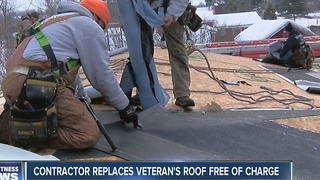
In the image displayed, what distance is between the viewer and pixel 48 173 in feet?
7.36

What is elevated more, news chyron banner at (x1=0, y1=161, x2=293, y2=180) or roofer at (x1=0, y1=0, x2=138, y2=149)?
roofer at (x1=0, y1=0, x2=138, y2=149)

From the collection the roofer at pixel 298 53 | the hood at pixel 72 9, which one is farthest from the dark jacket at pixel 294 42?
the hood at pixel 72 9

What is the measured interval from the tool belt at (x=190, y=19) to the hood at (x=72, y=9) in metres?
1.34

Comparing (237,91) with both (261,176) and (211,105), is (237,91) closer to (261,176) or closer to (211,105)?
(211,105)

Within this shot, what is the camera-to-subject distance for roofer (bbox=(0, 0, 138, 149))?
9.30 ft

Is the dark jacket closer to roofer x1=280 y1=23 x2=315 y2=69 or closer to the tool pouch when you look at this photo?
roofer x1=280 y1=23 x2=315 y2=69

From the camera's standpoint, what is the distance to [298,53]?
8.05 meters

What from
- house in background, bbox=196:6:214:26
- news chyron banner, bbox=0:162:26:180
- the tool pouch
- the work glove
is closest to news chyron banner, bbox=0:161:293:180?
news chyron banner, bbox=0:162:26:180

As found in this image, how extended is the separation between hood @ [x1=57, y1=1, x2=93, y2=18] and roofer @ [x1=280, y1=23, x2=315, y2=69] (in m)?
5.57

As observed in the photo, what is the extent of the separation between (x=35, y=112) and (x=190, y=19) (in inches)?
87.0

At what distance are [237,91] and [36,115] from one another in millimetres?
2984

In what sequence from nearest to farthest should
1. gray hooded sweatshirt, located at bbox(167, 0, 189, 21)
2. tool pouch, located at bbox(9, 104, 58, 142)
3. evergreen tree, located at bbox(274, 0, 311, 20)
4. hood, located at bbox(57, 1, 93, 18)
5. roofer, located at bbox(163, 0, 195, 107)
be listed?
tool pouch, located at bbox(9, 104, 58, 142)
hood, located at bbox(57, 1, 93, 18)
gray hooded sweatshirt, located at bbox(167, 0, 189, 21)
roofer, located at bbox(163, 0, 195, 107)
evergreen tree, located at bbox(274, 0, 311, 20)

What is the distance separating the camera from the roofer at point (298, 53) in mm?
7965

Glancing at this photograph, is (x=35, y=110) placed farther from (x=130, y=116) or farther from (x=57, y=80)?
(x=130, y=116)
